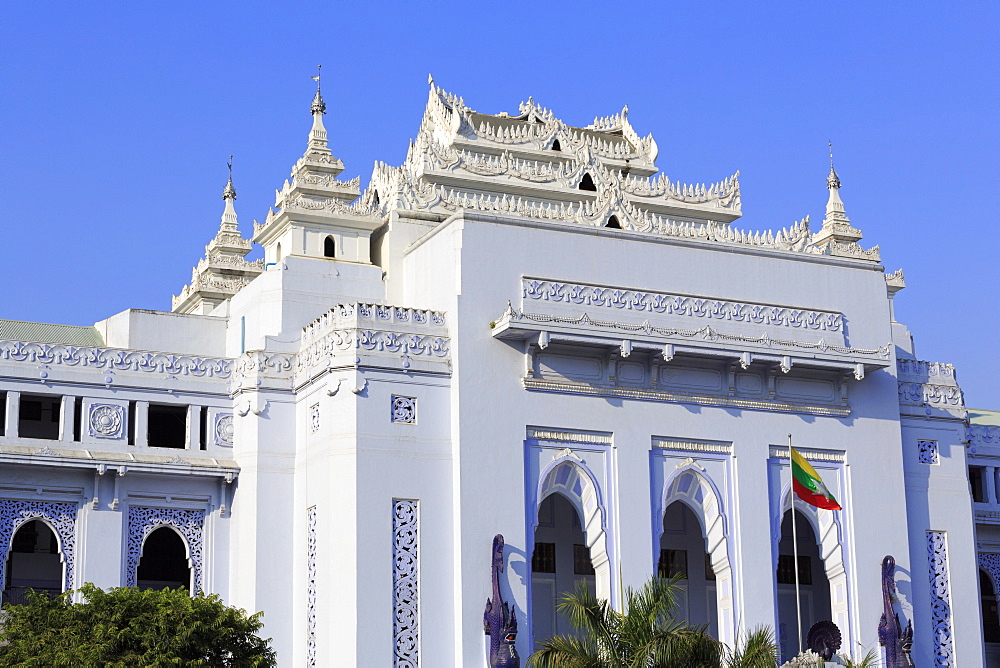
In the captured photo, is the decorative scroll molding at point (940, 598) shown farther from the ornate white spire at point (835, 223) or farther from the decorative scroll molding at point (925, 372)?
the ornate white spire at point (835, 223)

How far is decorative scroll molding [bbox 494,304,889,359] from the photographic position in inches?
1189

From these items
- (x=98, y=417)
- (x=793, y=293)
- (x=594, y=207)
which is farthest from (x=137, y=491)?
(x=793, y=293)

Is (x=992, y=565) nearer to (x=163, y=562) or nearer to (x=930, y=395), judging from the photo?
(x=930, y=395)

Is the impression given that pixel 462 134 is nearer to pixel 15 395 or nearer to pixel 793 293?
pixel 793 293

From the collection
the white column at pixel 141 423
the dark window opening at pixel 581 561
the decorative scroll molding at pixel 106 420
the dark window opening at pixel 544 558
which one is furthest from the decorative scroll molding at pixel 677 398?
the decorative scroll molding at pixel 106 420

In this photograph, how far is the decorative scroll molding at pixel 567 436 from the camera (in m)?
30.8

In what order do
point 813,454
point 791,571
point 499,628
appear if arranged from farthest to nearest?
point 791,571 < point 813,454 < point 499,628

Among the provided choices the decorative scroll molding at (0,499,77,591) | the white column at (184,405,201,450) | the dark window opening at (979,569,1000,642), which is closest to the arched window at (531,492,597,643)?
the white column at (184,405,201,450)

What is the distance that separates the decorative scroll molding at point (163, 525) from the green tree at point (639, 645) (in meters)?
12.2

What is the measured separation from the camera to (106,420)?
31375 millimetres

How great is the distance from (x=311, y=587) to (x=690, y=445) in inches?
336

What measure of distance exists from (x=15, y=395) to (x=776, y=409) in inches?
636

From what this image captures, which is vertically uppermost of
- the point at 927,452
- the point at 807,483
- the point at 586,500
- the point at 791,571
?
the point at 927,452

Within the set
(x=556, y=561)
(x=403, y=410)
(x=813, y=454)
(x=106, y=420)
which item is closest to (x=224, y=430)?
(x=106, y=420)
